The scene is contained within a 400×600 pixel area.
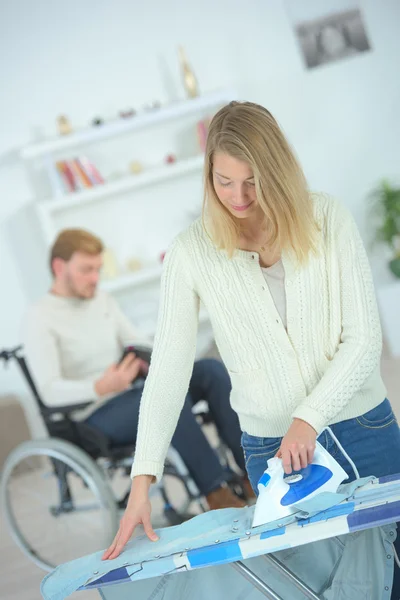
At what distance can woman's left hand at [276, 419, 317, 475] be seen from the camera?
142 cm

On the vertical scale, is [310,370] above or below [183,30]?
below

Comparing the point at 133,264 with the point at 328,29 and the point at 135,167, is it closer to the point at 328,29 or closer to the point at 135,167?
the point at 135,167

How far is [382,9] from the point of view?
5.25 meters

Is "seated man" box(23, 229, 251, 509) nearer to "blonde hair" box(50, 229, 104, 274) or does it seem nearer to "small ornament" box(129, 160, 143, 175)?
"blonde hair" box(50, 229, 104, 274)

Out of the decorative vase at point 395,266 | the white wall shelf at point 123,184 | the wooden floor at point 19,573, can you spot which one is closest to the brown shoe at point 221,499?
the wooden floor at point 19,573

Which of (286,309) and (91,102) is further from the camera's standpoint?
(91,102)

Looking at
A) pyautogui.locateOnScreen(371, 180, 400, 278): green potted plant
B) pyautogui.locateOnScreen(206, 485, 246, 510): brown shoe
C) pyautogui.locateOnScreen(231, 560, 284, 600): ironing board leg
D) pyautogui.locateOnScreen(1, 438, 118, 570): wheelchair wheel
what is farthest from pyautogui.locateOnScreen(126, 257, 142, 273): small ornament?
pyautogui.locateOnScreen(231, 560, 284, 600): ironing board leg

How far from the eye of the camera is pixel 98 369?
10.7 ft

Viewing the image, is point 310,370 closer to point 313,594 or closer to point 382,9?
point 313,594

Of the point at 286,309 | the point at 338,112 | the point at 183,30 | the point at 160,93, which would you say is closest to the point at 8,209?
the point at 160,93

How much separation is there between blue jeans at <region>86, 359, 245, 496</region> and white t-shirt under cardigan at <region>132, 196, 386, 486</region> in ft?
3.60

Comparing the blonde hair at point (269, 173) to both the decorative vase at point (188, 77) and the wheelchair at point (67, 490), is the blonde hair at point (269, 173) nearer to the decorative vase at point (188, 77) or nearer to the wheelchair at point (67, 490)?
the wheelchair at point (67, 490)

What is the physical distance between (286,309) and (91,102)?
153 inches

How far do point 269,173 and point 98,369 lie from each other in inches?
74.4
